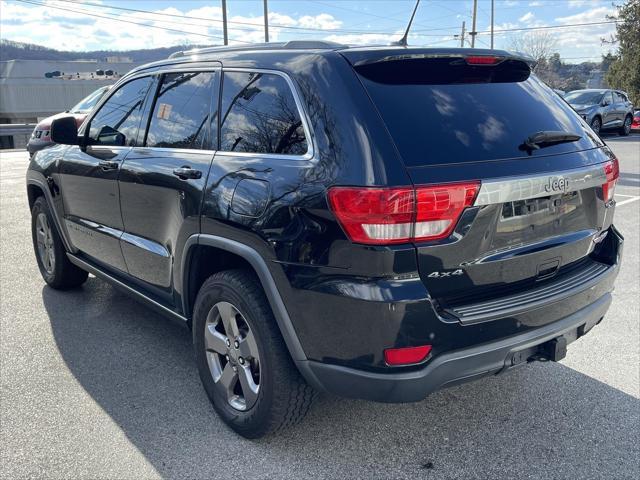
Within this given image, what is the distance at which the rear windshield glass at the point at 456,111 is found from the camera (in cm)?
244

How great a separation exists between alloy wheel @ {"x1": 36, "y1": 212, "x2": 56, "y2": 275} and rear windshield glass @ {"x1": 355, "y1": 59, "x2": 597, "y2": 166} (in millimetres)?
3580

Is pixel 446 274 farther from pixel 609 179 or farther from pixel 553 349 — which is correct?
pixel 609 179

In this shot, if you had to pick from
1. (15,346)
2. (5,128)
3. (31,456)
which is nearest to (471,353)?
(31,456)

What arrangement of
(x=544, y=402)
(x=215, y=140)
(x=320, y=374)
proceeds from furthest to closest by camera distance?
(x=544, y=402) < (x=215, y=140) < (x=320, y=374)

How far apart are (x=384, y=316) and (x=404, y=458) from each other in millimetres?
922

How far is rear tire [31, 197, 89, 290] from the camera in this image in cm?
495

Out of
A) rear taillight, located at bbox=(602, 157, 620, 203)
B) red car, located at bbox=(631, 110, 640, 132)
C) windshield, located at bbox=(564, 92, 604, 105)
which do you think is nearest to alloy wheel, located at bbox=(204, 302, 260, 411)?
rear taillight, located at bbox=(602, 157, 620, 203)

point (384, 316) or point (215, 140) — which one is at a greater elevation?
point (215, 140)

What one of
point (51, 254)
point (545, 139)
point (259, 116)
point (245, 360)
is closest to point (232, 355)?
point (245, 360)

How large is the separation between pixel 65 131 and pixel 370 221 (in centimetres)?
274

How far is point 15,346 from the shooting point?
4.04 metres

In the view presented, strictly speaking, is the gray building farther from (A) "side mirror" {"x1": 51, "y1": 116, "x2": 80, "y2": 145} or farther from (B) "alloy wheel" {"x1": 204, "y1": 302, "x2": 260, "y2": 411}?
(B) "alloy wheel" {"x1": 204, "y1": 302, "x2": 260, "y2": 411}

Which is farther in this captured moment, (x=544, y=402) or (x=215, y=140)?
(x=544, y=402)

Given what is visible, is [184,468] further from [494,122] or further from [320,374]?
[494,122]
